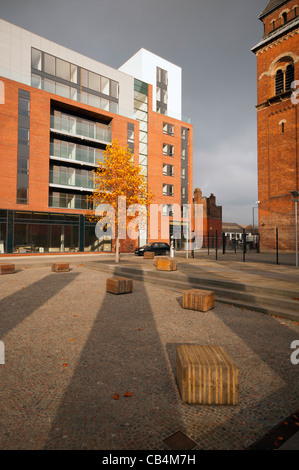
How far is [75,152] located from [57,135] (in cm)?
271

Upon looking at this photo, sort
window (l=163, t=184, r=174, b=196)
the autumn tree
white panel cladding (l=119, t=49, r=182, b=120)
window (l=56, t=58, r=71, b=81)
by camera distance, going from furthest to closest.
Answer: white panel cladding (l=119, t=49, r=182, b=120) < window (l=163, t=184, r=174, b=196) < window (l=56, t=58, r=71, b=81) < the autumn tree

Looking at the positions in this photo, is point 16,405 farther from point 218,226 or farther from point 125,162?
point 218,226

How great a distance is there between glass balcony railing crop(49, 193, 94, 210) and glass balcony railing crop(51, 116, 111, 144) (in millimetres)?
6956

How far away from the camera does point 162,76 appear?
4091 cm

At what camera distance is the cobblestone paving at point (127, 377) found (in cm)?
258

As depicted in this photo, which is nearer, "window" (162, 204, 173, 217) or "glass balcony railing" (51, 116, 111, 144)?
"glass balcony railing" (51, 116, 111, 144)

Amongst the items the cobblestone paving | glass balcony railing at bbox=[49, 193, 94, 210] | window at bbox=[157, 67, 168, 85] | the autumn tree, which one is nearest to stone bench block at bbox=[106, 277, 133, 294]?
the cobblestone paving

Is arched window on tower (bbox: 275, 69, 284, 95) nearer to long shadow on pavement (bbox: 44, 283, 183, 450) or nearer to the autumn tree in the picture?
the autumn tree

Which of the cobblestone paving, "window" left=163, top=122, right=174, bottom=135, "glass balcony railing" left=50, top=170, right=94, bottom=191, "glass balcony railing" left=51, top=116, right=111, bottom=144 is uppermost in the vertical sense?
"window" left=163, top=122, right=174, bottom=135

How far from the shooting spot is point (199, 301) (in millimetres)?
7102

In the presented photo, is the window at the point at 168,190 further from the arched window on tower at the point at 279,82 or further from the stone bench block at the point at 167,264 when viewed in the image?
the stone bench block at the point at 167,264

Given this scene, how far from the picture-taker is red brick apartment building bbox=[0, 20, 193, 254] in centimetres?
2495

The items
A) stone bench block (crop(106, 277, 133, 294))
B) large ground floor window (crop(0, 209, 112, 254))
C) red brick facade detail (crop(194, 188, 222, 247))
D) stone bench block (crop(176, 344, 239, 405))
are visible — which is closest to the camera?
stone bench block (crop(176, 344, 239, 405))

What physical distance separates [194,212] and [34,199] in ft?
108
